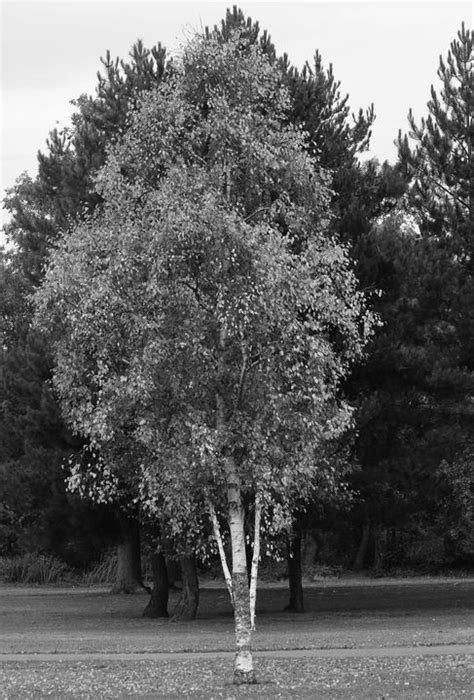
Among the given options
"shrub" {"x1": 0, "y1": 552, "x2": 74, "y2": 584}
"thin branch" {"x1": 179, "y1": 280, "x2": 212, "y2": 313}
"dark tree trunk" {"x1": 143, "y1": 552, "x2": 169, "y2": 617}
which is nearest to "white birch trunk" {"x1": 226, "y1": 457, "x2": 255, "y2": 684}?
"thin branch" {"x1": 179, "y1": 280, "x2": 212, "y2": 313}

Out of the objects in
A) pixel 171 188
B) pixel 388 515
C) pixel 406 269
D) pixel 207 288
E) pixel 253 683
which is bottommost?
pixel 253 683

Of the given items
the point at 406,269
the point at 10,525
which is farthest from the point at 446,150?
the point at 10,525

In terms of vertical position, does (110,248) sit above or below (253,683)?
above

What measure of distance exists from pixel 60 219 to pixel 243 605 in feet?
55.3

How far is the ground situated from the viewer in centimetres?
1742

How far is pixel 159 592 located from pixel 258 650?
460 inches

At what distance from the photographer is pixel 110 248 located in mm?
21031

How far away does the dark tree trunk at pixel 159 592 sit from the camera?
3509 cm

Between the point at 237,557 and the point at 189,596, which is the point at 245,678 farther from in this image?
the point at 189,596

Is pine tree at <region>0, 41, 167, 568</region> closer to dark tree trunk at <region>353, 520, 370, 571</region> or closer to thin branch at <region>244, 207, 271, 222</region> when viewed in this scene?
thin branch at <region>244, 207, 271, 222</region>

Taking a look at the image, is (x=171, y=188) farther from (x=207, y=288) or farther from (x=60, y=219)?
(x=60, y=219)

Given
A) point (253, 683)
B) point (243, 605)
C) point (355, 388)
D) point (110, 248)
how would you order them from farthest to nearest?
point (355, 388), point (110, 248), point (243, 605), point (253, 683)

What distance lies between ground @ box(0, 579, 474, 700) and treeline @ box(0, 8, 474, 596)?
7.19 feet

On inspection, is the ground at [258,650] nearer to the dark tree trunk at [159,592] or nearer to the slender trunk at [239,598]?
the slender trunk at [239,598]
